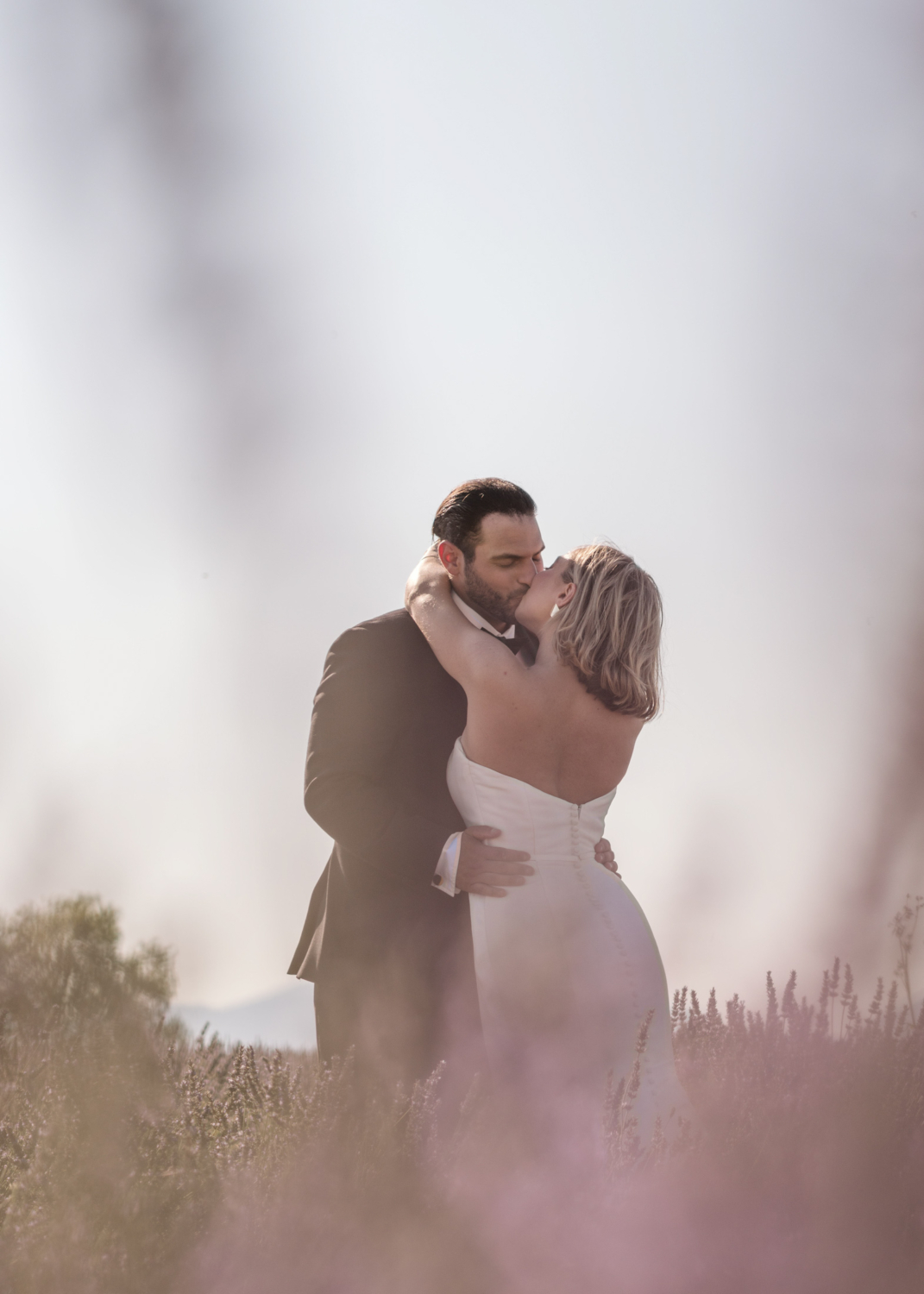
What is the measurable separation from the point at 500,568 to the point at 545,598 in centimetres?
55

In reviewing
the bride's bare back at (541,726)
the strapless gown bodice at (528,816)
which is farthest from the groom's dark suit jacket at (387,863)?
the bride's bare back at (541,726)

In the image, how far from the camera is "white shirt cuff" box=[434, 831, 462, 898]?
A: 367 centimetres

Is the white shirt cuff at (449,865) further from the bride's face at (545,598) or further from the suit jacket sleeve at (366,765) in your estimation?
the bride's face at (545,598)

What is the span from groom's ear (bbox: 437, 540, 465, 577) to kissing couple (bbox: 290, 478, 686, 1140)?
249 millimetres

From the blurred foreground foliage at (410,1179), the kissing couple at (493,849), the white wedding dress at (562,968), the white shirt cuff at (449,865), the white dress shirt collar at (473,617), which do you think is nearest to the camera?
the blurred foreground foliage at (410,1179)

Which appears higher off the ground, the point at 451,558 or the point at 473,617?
the point at 451,558

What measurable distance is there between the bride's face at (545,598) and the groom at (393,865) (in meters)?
0.41

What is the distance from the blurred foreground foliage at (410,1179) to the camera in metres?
2.13

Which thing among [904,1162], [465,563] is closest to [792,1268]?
[904,1162]

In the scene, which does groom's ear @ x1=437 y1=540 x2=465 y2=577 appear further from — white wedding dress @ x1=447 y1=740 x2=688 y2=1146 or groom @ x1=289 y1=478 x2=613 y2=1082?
white wedding dress @ x1=447 y1=740 x2=688 y2=1146

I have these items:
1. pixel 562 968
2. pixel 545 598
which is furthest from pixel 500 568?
pixel 562 968

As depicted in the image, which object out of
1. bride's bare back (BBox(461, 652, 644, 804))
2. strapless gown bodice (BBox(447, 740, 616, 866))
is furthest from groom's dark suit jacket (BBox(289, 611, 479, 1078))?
bride's bare back (BBox(461, 652, 644, 804))

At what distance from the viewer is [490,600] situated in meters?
4.27

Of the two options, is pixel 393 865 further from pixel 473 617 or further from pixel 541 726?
pixel 473 617
